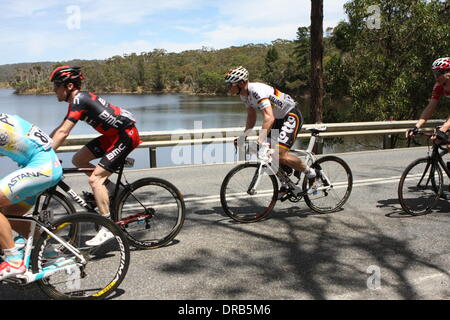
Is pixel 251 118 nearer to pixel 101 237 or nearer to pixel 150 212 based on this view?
pixel 150 212

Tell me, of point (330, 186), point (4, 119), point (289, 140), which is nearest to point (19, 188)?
point (4, 119)

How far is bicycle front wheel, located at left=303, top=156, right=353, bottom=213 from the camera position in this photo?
640 cm

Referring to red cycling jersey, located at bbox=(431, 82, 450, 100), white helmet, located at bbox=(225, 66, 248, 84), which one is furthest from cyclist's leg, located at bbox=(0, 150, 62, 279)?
red cycling jersey, located at bbox=(431, 82, 450, 100)

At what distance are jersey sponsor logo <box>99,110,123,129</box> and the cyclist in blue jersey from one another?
0.93 metres

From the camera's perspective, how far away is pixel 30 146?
11.6ft

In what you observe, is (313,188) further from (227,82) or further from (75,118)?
(75,118)

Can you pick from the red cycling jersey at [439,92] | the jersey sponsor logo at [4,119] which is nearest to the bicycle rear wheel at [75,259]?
the jersey sponsor logo at [4,119]

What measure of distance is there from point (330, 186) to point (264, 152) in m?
1.37

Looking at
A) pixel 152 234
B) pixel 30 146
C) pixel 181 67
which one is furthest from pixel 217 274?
pixel 181 67

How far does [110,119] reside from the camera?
4.57 m

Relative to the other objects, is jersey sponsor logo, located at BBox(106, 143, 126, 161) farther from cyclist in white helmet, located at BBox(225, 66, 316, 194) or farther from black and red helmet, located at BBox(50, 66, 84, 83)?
cyclist in white helmet, located at BBox(225, 66, 316, 194)
